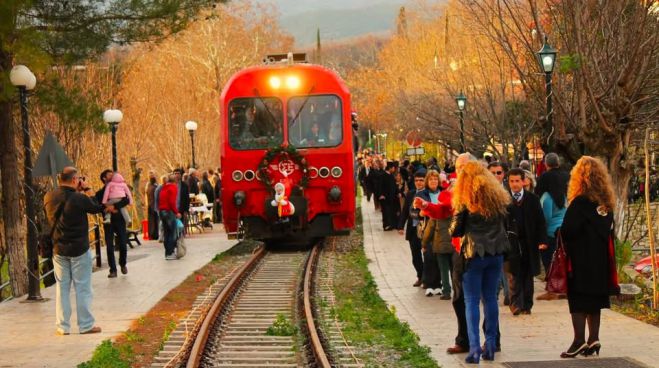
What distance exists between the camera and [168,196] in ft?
69.1

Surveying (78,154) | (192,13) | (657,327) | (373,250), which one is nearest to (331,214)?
(373,250)

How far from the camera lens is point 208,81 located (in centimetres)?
5372

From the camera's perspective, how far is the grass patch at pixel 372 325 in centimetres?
1055

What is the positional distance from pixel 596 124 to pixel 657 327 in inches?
269

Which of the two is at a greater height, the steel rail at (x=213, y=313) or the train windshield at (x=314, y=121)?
the train windshield at (x=314, y=121)

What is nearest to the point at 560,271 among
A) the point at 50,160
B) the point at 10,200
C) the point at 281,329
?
the point at 281,329

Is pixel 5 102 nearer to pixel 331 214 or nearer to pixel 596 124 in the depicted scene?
pixel 331 214

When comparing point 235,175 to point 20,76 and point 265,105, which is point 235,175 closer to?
point 265,105

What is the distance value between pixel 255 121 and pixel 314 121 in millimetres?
1196

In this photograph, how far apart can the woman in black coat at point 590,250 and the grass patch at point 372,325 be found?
1.41 m

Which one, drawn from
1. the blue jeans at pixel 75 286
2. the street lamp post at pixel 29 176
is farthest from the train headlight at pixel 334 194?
the blue jeans at pixel 75 286

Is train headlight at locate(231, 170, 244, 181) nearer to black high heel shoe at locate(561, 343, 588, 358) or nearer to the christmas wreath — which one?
the christmas wreath

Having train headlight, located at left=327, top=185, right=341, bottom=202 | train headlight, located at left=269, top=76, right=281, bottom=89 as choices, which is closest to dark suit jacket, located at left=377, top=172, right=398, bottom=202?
train headlight, located at left=327, top=185, right=341, bottom=202

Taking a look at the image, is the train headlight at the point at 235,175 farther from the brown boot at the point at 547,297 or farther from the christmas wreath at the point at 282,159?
the brown boot at the point at 547,297
